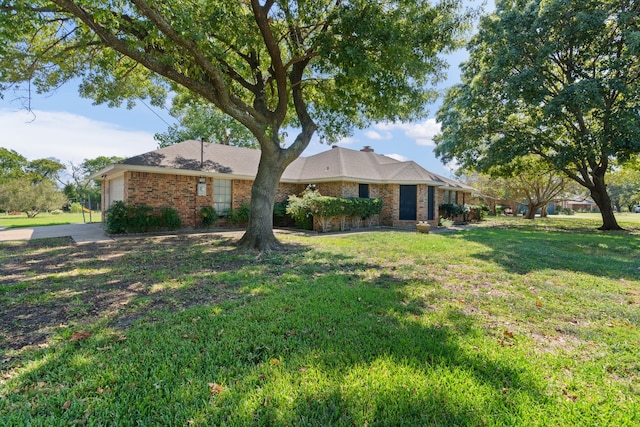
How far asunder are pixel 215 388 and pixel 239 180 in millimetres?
13726

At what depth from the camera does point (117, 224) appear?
11586 millimetres

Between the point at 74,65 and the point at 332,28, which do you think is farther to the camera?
the point at 74,65

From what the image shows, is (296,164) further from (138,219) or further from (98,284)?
(98,284)

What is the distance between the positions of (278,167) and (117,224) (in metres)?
7.37

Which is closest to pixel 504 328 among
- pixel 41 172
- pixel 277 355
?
pixel 277 355

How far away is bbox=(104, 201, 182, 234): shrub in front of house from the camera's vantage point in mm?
11578

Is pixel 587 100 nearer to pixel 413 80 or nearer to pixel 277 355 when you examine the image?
pixel 413 80

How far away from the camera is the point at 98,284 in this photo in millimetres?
5145

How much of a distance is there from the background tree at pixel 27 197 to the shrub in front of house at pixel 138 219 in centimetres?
2380

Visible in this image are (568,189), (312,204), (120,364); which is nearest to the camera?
(120,364)

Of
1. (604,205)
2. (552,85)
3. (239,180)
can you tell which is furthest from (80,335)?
(604,205)

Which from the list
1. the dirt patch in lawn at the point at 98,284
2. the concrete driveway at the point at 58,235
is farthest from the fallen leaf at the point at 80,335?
the concrete driveway at the point at 58,235

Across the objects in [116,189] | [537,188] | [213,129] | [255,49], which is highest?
[213,129]

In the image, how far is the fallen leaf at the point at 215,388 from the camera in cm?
226
